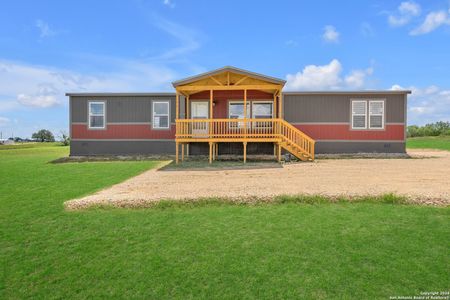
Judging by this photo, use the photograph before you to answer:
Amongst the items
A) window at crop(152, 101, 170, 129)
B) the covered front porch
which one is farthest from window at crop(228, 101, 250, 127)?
window at crop(152, 101, 170, 129)

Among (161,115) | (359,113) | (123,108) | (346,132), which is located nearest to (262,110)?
(346,132)

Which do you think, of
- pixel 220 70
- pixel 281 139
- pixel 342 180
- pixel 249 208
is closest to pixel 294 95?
pixel 281 139

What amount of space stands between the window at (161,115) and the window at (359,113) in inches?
390

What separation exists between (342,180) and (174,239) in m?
5.49

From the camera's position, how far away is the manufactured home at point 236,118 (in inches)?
604

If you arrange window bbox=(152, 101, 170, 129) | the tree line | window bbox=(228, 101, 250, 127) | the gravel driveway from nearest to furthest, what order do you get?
the gravel driveway
window bbox=(228, 101, 250, 127)
window bbox=(152, 101, 170, 129)
the tree line

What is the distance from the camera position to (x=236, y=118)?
51.4 ft

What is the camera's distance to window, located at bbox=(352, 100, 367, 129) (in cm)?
1547

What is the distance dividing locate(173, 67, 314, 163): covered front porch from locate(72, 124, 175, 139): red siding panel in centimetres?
161

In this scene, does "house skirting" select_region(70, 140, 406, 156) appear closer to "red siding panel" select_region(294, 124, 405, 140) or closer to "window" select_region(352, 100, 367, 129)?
"red siding panel" select_region(294, 124, 405, 140)

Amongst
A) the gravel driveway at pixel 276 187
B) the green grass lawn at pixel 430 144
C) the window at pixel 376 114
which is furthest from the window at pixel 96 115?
the green grass lawn at pixel 430 144

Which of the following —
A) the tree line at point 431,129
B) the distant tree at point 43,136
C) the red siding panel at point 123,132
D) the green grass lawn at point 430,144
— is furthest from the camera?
the distant tree at point 43,136

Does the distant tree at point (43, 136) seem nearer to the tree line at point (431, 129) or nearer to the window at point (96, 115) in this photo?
the window at point (96, 115)

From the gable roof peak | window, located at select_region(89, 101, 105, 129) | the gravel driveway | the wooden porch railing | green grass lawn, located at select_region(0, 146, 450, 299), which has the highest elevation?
the gable roof peak
